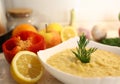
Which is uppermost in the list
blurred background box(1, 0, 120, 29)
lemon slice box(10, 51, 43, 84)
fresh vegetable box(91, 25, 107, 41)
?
blurred background box(1, 0, 120, 29)

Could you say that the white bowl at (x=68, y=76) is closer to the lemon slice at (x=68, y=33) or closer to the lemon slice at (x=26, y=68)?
the lemon slice at (x=26, y=68)

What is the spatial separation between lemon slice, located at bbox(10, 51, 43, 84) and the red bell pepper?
0.05 metres

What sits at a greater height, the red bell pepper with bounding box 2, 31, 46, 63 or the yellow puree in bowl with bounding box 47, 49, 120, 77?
the red bell pepper with bounding box 2, 31, 46, 63

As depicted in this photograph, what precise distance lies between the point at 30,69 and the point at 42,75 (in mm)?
48

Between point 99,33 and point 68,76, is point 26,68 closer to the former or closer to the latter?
point 68,76

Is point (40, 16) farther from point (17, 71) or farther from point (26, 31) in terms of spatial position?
point (17, 71)

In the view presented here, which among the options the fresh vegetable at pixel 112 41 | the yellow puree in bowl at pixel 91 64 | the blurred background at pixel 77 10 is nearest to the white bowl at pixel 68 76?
the yellow puree in bowl at pixel 91 64

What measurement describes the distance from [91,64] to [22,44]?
0.73 feet

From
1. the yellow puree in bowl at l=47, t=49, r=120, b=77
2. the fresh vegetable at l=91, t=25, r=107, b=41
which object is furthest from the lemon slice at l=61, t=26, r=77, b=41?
the yellow puree in bowl at l=47, t=49, r=120, b=77

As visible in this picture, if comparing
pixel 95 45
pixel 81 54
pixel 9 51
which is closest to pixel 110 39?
pixel 95 45

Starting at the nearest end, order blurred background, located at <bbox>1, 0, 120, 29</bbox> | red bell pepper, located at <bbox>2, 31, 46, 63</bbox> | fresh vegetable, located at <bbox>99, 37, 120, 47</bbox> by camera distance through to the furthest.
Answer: red bell pepper, located at <bbox>2, 31, 46, 63</bbox>, fresh vegetable, located at <bbox>99, 37, 120, 47</bbox>, blurred background, located at <bbox>1, 0, 120, 29</bbox>

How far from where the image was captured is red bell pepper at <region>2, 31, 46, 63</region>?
69 cm

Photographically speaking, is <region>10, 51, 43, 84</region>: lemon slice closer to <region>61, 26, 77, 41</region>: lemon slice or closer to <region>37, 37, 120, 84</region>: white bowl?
<region>37, 37, 120, 84</region>: white bowl

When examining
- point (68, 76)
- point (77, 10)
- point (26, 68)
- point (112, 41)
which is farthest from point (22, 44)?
point (77, 10)
